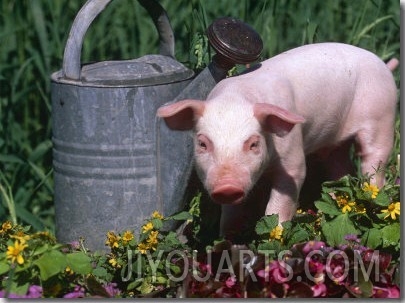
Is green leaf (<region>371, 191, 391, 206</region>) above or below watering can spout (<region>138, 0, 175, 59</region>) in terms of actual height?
below

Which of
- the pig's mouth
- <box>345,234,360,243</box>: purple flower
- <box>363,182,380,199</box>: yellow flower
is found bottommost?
<box>345,234,360,243</box>: purple flower

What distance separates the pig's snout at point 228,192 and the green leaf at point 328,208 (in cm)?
24

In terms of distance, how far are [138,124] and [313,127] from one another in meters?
0.62

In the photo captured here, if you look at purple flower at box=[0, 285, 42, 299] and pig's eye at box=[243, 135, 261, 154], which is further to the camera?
pig's eye at box=[243, 135, 261, 154]

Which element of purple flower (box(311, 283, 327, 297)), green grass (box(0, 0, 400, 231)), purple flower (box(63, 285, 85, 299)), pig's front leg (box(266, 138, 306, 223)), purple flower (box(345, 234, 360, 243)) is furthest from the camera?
green grass (box(0, 0, 400, 231))

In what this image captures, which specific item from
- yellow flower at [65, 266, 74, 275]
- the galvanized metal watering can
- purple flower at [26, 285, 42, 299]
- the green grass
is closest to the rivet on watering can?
the galvanized metal watering can

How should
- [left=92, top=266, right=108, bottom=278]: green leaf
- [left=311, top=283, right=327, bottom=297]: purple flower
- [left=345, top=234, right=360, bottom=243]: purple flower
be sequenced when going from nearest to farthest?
[left=311, top=283, right=327, bottom=297]: purple flower < [left=345, top=234, right=360, bottom=243]: purple flower < [left=92, top=266, right=108, bottom=278]: green leaf

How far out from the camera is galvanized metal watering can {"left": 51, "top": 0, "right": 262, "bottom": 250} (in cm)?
316

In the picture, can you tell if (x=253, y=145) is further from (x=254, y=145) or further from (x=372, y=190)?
(x=372, y=190)

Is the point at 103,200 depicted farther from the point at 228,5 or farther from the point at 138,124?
the point at 228,5

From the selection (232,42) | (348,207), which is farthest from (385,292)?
(232,42)

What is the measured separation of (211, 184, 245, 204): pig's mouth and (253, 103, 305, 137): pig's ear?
28 cm

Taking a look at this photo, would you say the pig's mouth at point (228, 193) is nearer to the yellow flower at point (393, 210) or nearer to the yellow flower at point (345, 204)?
the yellow flower at point (345, 204)

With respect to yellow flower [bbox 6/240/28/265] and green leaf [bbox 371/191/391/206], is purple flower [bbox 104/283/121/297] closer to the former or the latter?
yellow flower [bbox 6/240/28/265]
